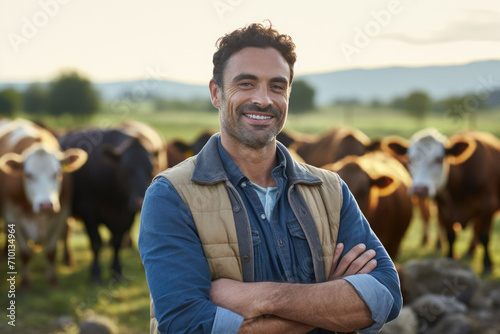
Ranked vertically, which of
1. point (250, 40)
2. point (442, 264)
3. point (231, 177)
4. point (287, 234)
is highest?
point (250, 40)

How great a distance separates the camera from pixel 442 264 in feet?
23.0

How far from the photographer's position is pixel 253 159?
2.56 m

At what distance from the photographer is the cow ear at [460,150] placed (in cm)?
880

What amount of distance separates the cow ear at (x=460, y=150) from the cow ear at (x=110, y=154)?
5045mm

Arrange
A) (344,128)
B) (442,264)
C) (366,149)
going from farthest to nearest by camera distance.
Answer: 1. (344,128)
2. (366,149)
3. (442,264)

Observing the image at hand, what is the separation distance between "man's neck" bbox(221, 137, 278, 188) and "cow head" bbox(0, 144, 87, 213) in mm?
5469

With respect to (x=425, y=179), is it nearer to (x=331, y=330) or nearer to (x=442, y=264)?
(x=442, y=264)

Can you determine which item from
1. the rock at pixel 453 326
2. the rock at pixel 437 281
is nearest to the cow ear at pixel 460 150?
the rock at pixel 437 281

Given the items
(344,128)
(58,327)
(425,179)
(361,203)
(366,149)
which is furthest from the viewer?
(344,128)

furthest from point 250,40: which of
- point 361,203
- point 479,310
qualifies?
point 479,310

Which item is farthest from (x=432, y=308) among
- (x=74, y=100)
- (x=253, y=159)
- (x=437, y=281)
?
(x=74, y=100)

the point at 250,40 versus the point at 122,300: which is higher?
the point at 250,40

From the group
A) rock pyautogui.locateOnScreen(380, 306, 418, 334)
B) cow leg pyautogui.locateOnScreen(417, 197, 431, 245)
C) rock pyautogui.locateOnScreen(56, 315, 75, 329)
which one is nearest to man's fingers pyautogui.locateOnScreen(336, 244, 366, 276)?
rock pyautogui.locateOnScreen(380, 306, 418, 334)

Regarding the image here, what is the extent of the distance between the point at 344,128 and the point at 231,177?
8.52m
